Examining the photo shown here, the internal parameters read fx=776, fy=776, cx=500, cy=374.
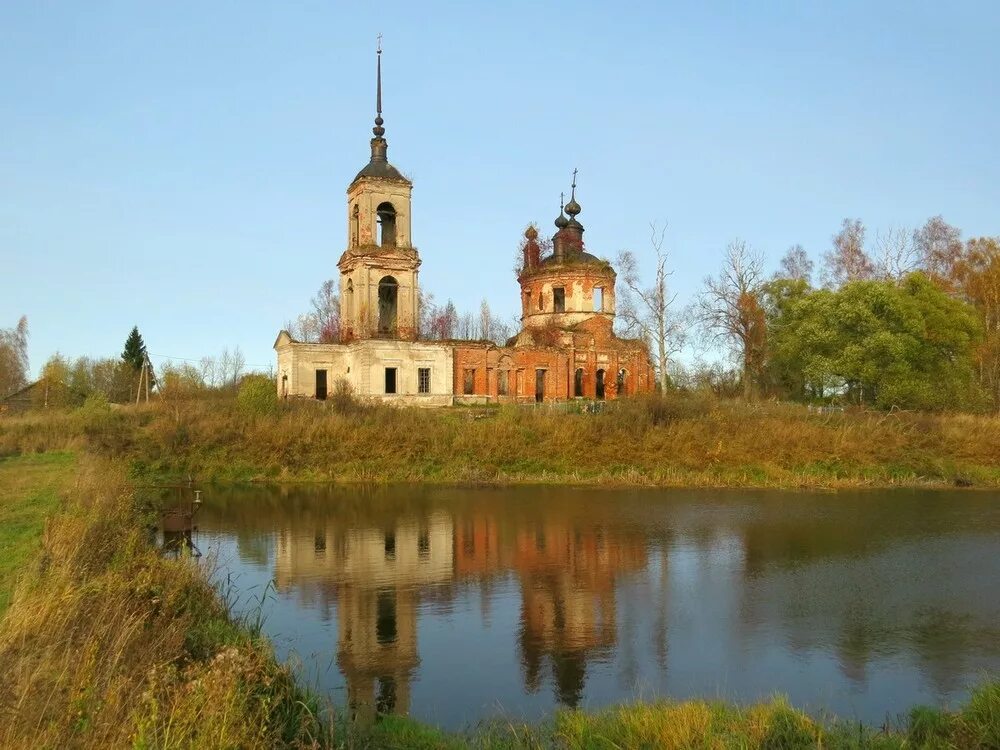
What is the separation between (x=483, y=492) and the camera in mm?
25297

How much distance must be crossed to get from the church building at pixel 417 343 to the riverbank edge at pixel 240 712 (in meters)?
29.6

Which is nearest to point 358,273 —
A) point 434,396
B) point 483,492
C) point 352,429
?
point 434,396

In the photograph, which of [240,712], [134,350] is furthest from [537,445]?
[134,350]

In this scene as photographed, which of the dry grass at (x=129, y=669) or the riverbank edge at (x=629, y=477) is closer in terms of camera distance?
the dry grass at (x=129, y=669)

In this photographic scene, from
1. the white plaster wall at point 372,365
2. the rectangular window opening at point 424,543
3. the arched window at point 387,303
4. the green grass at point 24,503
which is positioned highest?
the arched window at point 387,303

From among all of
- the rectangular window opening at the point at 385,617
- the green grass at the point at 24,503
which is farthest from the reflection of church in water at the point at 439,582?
the green grass at the point at 24,503

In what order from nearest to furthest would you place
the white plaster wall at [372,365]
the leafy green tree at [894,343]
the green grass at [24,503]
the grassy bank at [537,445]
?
the green grass at [24,503], the grassy bank at [537,445], the leafy green tree at [894,343], the white plaster wall at [372,365]

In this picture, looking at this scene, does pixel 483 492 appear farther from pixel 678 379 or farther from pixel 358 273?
pixel 678 379

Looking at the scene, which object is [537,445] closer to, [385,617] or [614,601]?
[614,601]

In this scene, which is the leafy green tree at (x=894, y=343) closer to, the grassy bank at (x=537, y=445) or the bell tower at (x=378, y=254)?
the grassy bank at (x=537, y=445)

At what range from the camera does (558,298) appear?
47.3 metres

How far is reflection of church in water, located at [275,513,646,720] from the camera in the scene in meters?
9.37

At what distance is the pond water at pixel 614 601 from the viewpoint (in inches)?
351

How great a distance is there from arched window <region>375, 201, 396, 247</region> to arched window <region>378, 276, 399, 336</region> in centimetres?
193
